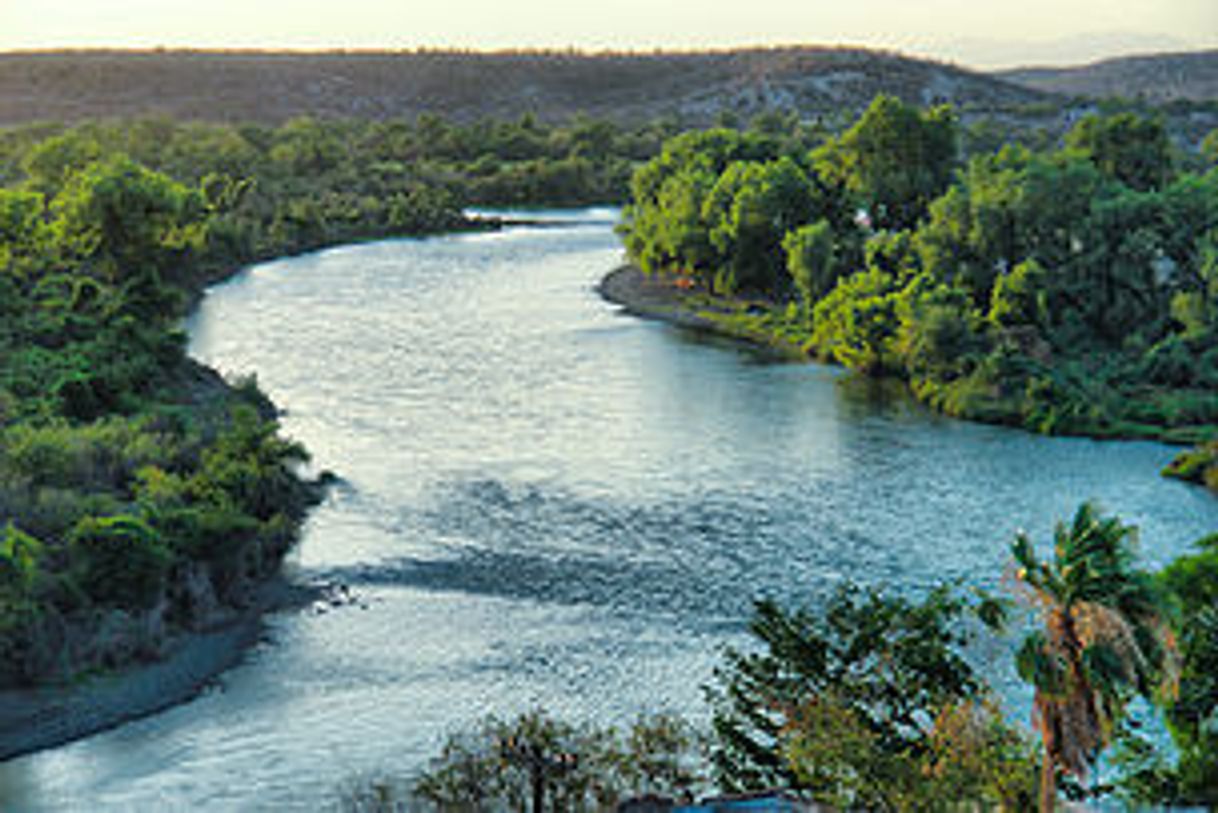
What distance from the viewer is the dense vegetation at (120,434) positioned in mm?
34062

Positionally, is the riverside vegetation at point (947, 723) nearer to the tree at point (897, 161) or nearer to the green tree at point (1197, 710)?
the green tree at point (1197, 710)

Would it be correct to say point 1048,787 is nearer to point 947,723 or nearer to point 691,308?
point 947,723

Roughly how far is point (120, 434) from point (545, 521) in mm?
14077

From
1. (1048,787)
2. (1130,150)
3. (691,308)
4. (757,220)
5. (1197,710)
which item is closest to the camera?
(1048,787)

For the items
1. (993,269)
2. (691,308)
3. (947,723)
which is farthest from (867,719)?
(691,308)

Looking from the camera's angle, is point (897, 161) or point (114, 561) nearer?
point (114, 561)

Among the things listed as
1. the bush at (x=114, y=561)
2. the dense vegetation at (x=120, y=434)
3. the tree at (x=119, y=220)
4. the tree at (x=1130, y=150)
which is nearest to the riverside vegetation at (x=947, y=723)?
the bush at (x=114, y=561)

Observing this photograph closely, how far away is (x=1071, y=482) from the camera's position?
5094 centimetres

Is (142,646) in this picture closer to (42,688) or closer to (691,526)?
(42,688)

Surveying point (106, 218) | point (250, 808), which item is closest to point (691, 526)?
point (250, 808)

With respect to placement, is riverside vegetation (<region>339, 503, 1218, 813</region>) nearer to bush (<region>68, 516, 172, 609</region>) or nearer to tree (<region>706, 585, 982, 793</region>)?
tree (<region>706, 585, 982, 793</region>)

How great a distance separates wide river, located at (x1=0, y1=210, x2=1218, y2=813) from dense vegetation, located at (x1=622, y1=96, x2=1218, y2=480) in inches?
119

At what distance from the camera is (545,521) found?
45.5 metres

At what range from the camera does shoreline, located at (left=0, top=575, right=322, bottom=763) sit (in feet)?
102
